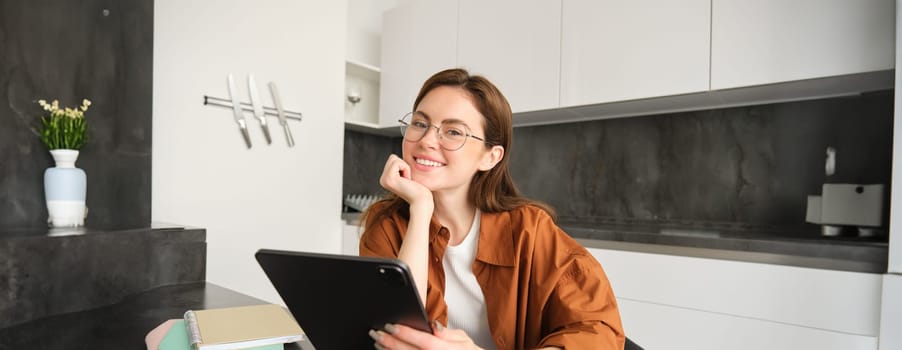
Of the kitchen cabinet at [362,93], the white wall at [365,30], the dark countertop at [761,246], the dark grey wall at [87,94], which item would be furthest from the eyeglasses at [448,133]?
the white wall at [365,30]

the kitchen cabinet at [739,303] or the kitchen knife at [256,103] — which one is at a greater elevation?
the kitchen knife at [256,103]

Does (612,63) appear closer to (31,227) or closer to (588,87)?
(588,87)

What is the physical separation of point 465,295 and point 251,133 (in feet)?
5.67

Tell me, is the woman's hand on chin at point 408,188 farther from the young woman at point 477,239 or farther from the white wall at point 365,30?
the white wall at point 365,30

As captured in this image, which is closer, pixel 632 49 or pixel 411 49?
pixel 632 49

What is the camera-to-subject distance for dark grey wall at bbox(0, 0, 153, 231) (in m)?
1.38

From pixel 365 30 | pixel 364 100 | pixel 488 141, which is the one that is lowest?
pixel 488 141

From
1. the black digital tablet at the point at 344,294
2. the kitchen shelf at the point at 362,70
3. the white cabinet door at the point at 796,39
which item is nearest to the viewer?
the black digital tablet at the point at 344,294

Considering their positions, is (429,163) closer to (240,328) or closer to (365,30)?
(240,328)

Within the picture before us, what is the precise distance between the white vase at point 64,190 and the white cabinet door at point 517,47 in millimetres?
1820

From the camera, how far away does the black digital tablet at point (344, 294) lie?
1.92ft

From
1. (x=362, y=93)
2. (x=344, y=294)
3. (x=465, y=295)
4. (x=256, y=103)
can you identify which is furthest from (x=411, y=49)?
(x=344, y=294)

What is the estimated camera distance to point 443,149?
1.01m

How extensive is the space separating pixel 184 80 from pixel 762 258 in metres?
2.36
